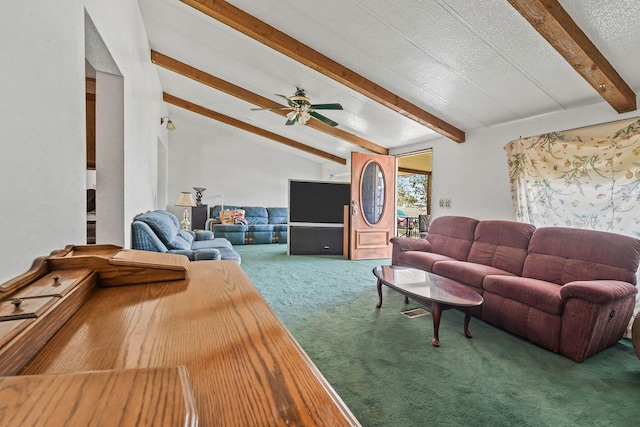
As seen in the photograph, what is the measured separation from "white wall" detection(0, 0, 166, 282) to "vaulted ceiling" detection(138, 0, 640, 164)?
1857mm

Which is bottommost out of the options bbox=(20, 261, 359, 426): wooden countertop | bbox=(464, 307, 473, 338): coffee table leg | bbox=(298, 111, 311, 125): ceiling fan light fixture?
bbox=(464, 307, 473, 338): coffee table leg

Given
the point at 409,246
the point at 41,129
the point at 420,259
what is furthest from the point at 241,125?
the point at 41,129

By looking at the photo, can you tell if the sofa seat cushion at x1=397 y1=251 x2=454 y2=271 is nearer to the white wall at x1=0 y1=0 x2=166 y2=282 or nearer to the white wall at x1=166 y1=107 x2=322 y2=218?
the white wall at x1=0 y1=0 x2=166 y2=282

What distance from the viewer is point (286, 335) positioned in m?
0.59

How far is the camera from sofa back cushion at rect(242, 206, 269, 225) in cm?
782

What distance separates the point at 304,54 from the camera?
3.25 metres

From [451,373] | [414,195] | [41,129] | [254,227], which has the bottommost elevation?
[451,373]

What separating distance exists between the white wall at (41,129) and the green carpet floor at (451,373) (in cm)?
155

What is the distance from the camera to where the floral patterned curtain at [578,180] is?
104 inches

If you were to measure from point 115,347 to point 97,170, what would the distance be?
8.08ft

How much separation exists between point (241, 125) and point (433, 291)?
5957mm

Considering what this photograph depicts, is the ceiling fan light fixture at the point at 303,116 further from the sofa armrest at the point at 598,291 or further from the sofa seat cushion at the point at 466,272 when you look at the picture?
the sofa armrest at the point at 598,291

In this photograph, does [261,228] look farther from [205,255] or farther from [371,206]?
[205,255]

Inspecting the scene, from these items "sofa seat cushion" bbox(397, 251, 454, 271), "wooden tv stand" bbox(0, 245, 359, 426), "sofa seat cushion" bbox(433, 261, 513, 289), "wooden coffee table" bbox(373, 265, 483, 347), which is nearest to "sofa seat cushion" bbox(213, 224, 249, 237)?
"sofa seat cushion" bbox(397, 251, 454, 271)
